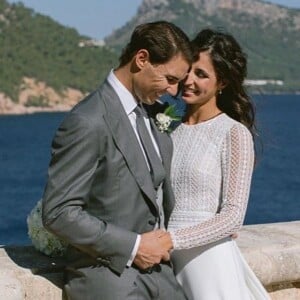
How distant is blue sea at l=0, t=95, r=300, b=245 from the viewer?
39438mm

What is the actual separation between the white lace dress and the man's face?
358 mm

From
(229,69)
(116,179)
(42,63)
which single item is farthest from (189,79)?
(42,63)

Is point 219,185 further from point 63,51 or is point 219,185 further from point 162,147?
point 63,51

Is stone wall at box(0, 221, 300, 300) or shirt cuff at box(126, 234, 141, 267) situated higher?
shirt cuff at box(126, 234, 141, 267)

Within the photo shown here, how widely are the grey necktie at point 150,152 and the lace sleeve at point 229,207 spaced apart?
0.62ft

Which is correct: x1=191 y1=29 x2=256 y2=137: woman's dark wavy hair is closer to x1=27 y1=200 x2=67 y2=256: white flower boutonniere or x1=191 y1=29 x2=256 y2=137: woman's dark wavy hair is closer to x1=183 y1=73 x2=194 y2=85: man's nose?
x1=183 y1=73 x2=194 y2=85: man's nose

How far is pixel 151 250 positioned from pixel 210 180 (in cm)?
37

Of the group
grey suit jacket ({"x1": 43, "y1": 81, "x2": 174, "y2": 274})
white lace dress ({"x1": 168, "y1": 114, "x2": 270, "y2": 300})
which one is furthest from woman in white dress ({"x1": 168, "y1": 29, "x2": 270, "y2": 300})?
grey suit jacket ({"x1": 43, "y1": 81, "x2": 174, "y2": 274})

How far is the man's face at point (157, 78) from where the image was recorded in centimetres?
261

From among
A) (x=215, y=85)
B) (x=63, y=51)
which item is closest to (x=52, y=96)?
(x=63, y=51)

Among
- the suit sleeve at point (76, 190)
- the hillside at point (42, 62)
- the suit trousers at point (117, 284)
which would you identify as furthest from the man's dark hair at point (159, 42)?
the hillside at point (42, 62)

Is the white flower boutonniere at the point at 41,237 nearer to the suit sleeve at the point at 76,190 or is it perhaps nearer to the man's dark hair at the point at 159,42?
the suit sleeve at the point at 76,190

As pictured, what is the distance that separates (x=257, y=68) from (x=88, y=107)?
16265 centimetres

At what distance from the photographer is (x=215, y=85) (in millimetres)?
3088
